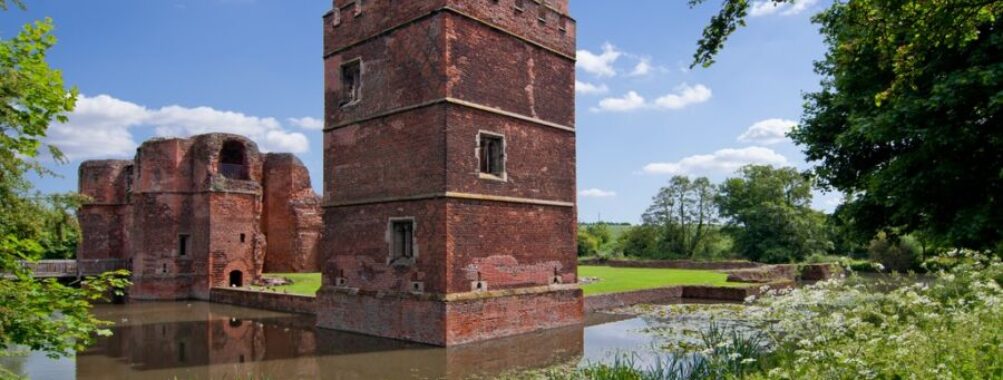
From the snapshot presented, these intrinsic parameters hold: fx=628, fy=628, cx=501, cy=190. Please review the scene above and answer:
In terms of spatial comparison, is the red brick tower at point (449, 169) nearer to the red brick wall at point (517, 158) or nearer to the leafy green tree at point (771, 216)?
the red brick wall at point (517, 158)

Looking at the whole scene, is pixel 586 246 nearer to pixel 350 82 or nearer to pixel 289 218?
pixel 289 218

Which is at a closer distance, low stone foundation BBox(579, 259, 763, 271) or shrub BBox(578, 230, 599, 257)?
low stone foundation BBox(579, 259, 763, 271)

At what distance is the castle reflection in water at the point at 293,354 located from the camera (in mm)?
11602

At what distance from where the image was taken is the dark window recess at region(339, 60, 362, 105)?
16281 mm

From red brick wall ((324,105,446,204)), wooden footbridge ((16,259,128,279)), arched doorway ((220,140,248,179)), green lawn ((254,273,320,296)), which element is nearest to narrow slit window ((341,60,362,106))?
red brick wall ((324,105,446,204))

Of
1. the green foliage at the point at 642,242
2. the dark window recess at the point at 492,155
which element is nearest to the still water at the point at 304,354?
the dark window recess at the point at 492,155

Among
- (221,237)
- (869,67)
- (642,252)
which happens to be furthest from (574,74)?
(642,252)

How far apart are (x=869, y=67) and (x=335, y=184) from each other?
1241 centimetres

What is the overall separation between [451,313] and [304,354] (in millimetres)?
3206

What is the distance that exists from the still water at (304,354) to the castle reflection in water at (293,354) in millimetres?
19

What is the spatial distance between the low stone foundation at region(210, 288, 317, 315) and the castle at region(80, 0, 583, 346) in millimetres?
3820

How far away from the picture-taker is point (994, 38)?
31.7 ft

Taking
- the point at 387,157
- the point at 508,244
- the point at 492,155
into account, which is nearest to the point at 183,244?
the point at 387,157

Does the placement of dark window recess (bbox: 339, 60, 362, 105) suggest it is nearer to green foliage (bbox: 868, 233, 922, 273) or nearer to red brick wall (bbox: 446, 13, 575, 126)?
red brick wall (bbox: 446, 13, 575, 126)
